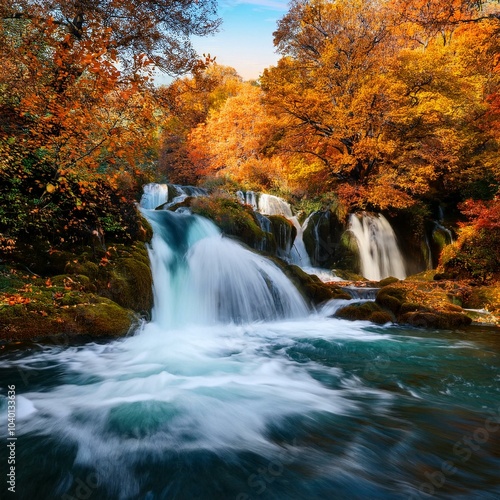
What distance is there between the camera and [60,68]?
7461 millimetres

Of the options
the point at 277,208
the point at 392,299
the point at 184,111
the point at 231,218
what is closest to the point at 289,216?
the point at 277,208

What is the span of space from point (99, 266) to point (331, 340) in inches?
204

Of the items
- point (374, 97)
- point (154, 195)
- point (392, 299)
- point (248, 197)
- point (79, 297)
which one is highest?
point (374, 97)

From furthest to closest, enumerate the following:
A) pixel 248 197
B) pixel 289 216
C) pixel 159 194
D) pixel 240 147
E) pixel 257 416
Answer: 1. pixel 240 147
2. pixel 248 197
3. pixel 289 216
4. pixel 159 194
5. pixel 257 416

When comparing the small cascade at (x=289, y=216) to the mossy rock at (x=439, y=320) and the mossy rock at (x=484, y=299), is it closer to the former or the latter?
the mossy rock at (x=484, y=299)

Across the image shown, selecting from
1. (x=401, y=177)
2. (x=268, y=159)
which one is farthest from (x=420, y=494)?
(x=268, y=159)

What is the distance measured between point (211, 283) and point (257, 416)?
533cm

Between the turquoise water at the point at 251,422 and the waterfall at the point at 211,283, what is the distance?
1912 mm

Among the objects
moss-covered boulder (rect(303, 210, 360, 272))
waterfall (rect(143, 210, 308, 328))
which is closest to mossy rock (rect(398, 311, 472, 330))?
Answer: waterfall (rect(143, 210, 308, 328))

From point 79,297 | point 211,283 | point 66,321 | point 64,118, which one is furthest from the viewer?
point 211,283

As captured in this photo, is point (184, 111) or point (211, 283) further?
point (184, 111)

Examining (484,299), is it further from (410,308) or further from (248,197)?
(248,197)

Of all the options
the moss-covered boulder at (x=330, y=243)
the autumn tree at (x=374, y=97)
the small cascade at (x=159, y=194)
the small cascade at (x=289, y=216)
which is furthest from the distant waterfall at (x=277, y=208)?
the small cascade at (x=159, y=194)

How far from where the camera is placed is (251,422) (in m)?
3.31
